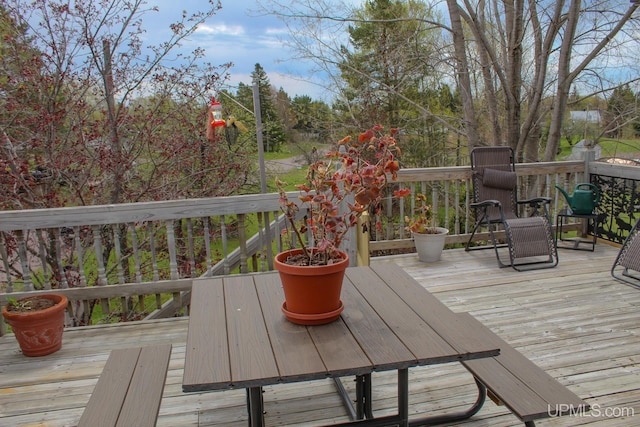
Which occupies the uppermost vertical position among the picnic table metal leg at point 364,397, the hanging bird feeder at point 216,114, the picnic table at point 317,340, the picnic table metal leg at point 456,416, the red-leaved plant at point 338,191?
the hanging bird feeder at point 216,114

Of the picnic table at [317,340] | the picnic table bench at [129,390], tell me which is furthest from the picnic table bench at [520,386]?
the picnic table bench at [129,390]

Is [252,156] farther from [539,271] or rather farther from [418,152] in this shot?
[539,271]

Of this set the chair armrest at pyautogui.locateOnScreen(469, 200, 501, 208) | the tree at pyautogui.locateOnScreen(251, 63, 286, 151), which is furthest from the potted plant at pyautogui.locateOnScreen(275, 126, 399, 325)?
the tree at pyautogui.locateOnScreen(251, 63, 286, 151)

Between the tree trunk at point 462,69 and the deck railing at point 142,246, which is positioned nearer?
the deck railing at point 142,246

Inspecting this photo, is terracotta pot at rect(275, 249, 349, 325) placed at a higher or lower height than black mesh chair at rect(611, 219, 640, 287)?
higher

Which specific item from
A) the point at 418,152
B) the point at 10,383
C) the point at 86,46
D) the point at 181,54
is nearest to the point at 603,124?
the point at 418,152

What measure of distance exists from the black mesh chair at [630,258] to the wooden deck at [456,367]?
12 centimetres

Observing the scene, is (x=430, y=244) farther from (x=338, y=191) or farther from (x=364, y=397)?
(x=338, y=191)

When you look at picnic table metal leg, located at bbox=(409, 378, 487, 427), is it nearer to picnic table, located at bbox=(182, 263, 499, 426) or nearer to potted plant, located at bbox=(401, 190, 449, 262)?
picnic table, located at bbox=(182, 263, 499, 426)

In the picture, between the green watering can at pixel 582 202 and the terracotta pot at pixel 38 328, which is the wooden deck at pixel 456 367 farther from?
the green watering can at pixel 582 202

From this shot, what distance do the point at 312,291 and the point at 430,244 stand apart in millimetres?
3076

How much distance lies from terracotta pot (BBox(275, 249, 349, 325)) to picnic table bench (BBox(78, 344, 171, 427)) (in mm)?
574

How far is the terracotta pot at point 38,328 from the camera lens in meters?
2.84

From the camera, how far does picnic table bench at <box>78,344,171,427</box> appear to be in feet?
5.18
